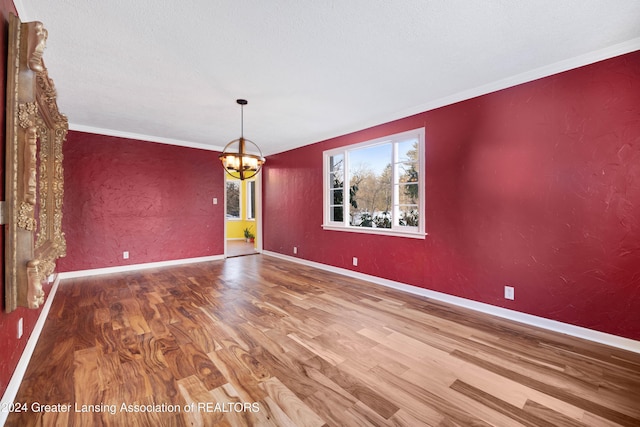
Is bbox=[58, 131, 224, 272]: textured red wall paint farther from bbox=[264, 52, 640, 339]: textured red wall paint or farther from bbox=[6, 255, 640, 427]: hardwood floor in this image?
bbox=[264, 52, 640, 339]: textured red wall paint

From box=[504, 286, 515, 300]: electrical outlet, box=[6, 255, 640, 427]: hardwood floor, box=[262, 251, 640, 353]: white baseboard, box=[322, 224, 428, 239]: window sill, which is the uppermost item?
box=[322, 224, 428, 239]: window sill

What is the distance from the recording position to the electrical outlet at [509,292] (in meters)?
2.73

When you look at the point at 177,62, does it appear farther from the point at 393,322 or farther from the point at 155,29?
the point at 393,322

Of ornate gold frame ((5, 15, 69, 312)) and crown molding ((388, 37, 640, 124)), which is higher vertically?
crown molding ((388, 37, 640, 124))

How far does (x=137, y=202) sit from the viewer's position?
4.88m

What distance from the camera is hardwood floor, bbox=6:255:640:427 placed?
150cm

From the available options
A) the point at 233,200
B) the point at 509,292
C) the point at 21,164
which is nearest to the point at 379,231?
the point at 509,292

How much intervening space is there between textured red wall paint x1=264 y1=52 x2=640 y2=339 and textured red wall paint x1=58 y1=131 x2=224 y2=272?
13.6 feet

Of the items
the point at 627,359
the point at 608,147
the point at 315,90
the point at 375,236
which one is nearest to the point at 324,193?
the point at 375,236

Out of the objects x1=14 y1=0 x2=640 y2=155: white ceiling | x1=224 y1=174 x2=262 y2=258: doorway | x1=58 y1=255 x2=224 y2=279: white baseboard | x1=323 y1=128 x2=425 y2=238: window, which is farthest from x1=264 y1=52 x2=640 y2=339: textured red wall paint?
x1=224 y1=174 x2=262 y2=258: doorway

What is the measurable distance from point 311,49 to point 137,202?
443 cm

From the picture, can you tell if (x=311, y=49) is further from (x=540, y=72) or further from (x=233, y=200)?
(x=233, y=200)

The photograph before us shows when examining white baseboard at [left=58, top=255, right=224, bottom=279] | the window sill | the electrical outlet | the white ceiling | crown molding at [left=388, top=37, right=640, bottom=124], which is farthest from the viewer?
white baseboard at [left=58, top=255, right=224, bottom=279]

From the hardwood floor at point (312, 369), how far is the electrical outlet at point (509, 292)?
268mm
